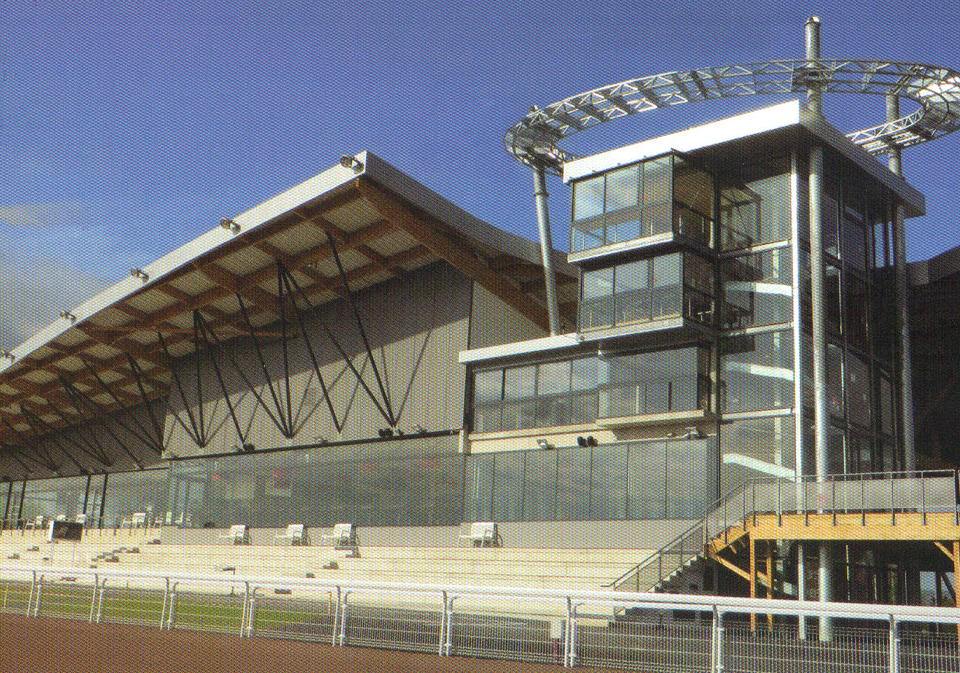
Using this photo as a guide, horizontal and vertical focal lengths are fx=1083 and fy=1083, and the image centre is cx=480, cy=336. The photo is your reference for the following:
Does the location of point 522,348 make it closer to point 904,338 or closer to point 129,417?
point 904,338

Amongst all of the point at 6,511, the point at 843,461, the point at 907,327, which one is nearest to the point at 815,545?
the point at 843,461

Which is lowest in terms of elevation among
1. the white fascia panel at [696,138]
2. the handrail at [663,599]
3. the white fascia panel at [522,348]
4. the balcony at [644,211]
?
the handrail at [663,599]

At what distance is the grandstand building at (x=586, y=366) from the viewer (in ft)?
92.2

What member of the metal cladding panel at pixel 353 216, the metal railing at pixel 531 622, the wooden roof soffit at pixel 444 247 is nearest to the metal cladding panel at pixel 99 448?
the metal cladding panel at pixel 353 216

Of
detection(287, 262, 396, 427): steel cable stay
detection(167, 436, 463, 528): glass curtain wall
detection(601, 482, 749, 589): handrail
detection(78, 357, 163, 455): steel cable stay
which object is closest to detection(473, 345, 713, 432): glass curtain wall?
detection(601, 482, 749, 589): handrail

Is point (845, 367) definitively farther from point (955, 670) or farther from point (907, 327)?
point (955, 670)

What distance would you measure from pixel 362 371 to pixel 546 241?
9.15m

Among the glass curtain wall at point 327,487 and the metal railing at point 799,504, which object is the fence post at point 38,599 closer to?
the metal railing at point 799,504

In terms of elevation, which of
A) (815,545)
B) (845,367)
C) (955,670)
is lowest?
(955,670)

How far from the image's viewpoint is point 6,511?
248 feet

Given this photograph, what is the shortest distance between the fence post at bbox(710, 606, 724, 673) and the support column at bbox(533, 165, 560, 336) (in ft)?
74.9

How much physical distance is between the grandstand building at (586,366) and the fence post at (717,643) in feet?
42.6

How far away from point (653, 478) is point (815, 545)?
4.78m

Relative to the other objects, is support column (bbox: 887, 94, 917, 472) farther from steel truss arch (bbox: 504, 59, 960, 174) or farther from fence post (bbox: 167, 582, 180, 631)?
fence post (bbox: 167, 582, 180, 631)
